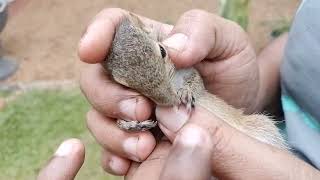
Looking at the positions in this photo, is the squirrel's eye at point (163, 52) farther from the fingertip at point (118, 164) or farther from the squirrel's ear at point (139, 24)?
the fingertip at point (118, 164)

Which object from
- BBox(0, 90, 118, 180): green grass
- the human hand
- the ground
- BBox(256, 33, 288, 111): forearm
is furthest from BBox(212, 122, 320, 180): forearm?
the ground

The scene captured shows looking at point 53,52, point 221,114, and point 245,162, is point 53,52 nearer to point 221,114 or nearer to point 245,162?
point 221,114

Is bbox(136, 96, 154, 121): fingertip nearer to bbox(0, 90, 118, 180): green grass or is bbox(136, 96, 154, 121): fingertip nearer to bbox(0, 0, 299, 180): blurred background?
bbox(0, 0, 299, 180): blurred background

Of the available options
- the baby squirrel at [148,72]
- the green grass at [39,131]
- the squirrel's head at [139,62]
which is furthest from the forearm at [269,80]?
the green grass at [39,131]

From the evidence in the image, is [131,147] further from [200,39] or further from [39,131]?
[39,131]

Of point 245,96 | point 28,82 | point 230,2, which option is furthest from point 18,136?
point 245,96

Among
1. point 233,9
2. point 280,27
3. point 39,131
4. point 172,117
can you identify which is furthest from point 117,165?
point 280,27
